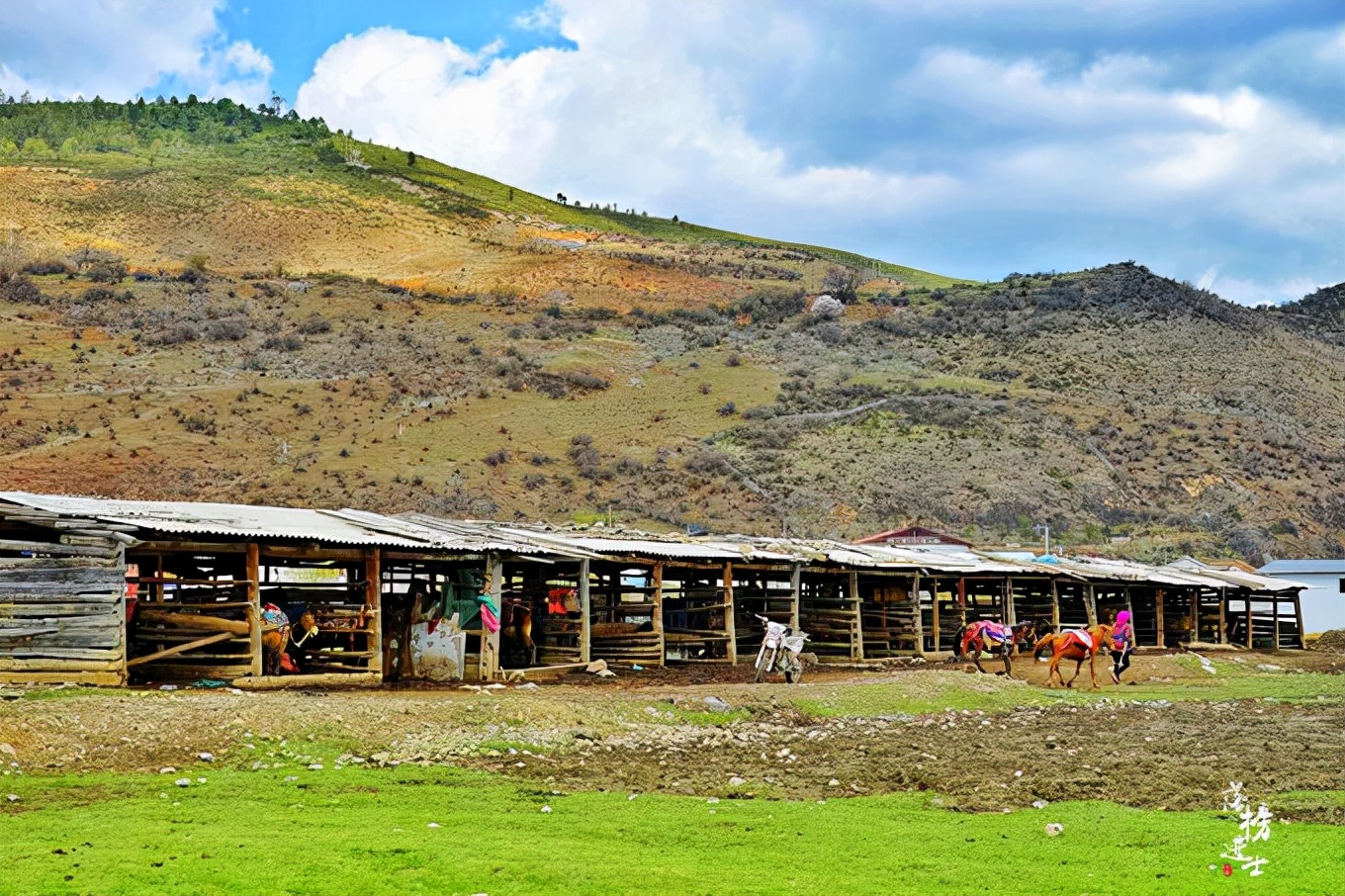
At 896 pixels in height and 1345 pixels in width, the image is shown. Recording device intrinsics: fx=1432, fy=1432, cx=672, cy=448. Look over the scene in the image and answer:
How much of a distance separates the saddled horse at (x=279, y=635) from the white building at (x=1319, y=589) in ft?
120

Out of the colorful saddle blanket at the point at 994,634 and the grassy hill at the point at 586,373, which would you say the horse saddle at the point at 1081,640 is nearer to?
the colorful saddle blanket at the point at 994,634

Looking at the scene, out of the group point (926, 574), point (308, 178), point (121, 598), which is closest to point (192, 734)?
point (121, 598)

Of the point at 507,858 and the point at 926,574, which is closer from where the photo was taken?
the point at 507,858

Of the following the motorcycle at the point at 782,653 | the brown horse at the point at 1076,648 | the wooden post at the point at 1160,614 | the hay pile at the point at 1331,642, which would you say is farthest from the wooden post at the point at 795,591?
the hay pile at the point at 1331,642

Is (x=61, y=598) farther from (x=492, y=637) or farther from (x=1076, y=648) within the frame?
(x=1076, y=648)

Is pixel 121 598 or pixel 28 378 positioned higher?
pixel 28 378

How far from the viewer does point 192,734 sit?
1416 centimetres

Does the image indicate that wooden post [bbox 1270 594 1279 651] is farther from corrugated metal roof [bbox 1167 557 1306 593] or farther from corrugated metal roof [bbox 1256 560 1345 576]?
corrugated metal roof [bbox 1256 560 1345 576]

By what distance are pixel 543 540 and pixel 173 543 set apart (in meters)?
7.59

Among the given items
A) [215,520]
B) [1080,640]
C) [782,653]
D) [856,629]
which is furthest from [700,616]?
[215,520]

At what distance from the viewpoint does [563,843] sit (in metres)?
10.7

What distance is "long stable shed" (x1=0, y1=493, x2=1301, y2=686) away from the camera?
1833 centimetres

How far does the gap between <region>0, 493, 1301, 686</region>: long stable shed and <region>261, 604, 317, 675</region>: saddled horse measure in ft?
0.41

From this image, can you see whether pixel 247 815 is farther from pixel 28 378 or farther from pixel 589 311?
pixel 589 311
